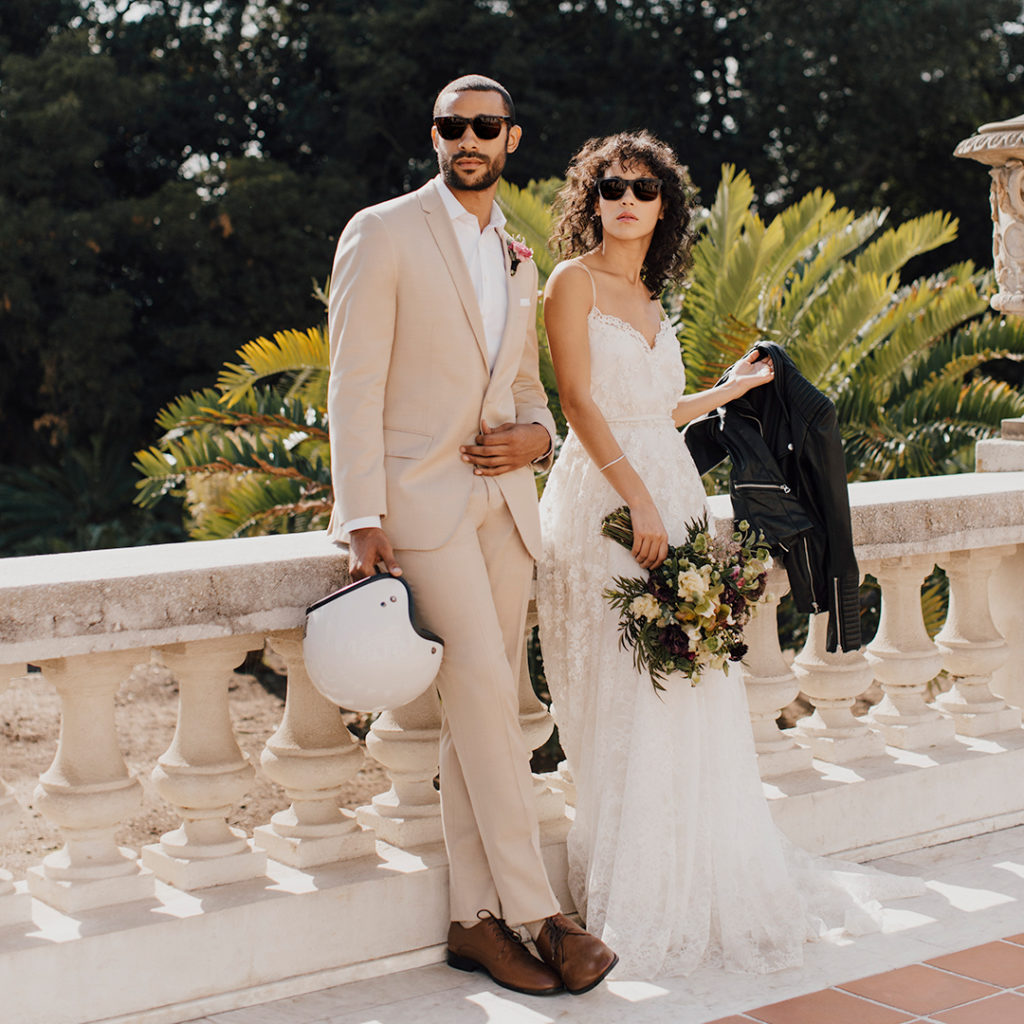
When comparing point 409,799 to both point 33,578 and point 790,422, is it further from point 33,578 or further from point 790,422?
point 790,422

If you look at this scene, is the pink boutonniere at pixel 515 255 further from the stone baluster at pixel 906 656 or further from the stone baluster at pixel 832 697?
the stone baluster at pixel 906 656

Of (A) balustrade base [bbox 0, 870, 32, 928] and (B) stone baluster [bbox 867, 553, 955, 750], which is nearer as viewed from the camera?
(A) balustrade base [bbox 0, 870, 32, 928]

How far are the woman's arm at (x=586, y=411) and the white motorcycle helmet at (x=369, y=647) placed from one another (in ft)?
2.24

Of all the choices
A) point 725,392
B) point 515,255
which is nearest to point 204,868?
point 515,255

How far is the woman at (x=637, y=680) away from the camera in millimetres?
3287

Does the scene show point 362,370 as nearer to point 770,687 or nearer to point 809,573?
point 809,573

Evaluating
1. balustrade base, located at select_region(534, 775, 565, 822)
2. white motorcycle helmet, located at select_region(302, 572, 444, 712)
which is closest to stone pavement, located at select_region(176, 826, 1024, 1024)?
balustrade base, located at select_region(534, 775, 565, 822)

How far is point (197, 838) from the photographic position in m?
3.14

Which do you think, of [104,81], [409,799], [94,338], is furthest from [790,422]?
[104,81]

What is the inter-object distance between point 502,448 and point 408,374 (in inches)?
10.1

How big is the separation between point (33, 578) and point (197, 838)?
2.44ft

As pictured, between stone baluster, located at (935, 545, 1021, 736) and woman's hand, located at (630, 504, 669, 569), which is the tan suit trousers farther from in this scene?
stone baluster, located at (935, 545, 1021, 736)

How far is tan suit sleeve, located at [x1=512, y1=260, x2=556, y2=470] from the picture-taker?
3.17 meters

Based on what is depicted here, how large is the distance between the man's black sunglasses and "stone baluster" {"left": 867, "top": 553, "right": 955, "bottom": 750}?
1.86 metres
